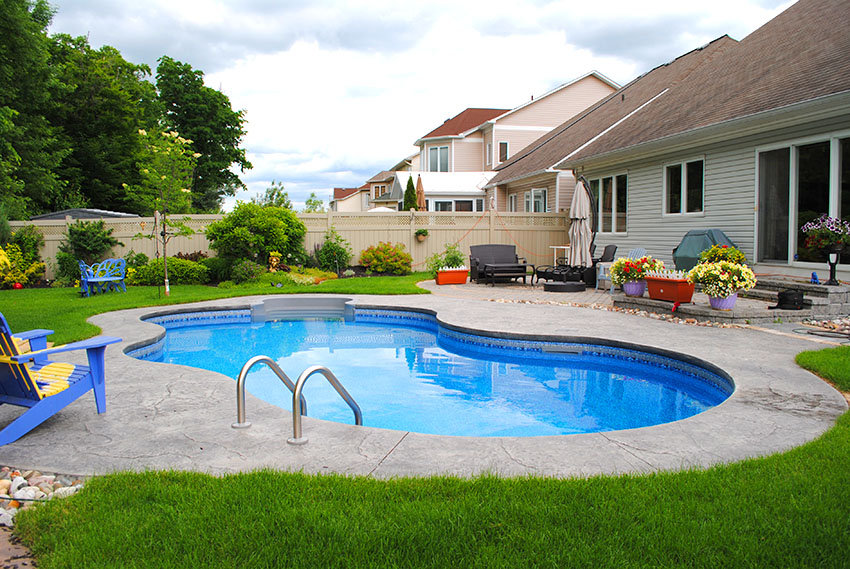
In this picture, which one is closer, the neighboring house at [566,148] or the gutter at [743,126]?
the gutter at [743,126]

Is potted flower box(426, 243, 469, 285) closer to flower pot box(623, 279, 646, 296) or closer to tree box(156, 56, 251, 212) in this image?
flower pot box(623, 279, 646, 296)

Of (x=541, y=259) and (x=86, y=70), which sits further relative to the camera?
(x=86, y=70)

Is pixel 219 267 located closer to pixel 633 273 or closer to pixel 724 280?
pixel 633 273

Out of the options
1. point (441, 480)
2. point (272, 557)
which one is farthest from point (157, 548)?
point (441, 480)

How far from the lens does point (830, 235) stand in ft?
28.3

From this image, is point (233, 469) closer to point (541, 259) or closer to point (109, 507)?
point (109, 507)

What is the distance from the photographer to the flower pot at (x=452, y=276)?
15.2 m

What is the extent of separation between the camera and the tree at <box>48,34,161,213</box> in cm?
2828

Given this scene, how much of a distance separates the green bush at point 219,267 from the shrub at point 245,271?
400 millimetres

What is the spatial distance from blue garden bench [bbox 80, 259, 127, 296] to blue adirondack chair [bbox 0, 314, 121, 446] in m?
10.2

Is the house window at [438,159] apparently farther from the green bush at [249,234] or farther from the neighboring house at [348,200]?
the neighboring house at [348,200]

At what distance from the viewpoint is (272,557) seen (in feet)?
8.03

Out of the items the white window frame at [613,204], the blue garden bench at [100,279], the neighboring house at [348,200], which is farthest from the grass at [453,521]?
the neighboring house at [348,200]

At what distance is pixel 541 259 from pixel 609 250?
452 cm
